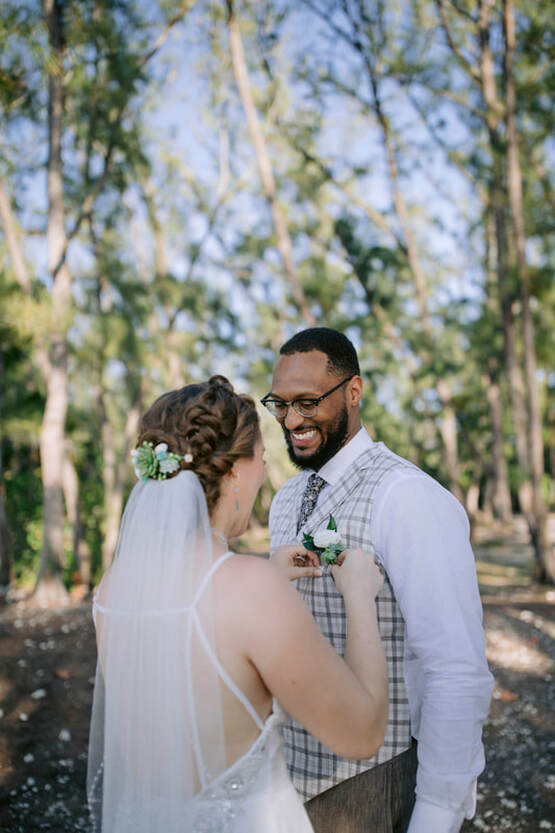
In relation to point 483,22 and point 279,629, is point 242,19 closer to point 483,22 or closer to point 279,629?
point 483,22

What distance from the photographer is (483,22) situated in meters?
12.2

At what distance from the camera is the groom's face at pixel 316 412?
8.17ft

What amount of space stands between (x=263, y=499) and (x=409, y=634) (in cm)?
2933

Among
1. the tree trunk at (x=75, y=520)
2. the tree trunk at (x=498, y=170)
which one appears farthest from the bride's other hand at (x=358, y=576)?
the tree trunk at (x=75, y=520)

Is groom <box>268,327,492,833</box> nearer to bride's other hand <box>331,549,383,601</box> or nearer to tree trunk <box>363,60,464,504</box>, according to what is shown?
bride's other hand <box>331,549,383,601</box>

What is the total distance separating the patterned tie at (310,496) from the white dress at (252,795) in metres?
0.79

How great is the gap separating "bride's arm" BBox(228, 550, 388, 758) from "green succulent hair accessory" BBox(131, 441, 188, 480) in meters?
0.37

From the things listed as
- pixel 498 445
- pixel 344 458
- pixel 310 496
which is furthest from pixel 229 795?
pixel 498 445

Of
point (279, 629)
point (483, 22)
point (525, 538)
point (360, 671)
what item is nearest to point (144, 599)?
point (279, 629)

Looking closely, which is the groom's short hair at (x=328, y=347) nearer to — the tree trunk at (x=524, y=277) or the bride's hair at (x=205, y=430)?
the bride's hair at (x=205, y=430)

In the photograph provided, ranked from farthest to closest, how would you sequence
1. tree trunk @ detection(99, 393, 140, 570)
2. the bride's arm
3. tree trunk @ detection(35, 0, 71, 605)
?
1. tree trunk @ detection(99, 393, 140, 570)
2. tree trunk @ detection(35, 0, 71, 605)
3. the bride's arm

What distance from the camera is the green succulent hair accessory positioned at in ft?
6.00

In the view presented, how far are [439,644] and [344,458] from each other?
2.61ft

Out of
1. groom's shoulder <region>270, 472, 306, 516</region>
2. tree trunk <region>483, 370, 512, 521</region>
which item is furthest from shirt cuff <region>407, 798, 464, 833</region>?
tree trunk <region>483, 370, 512, 521</region>
